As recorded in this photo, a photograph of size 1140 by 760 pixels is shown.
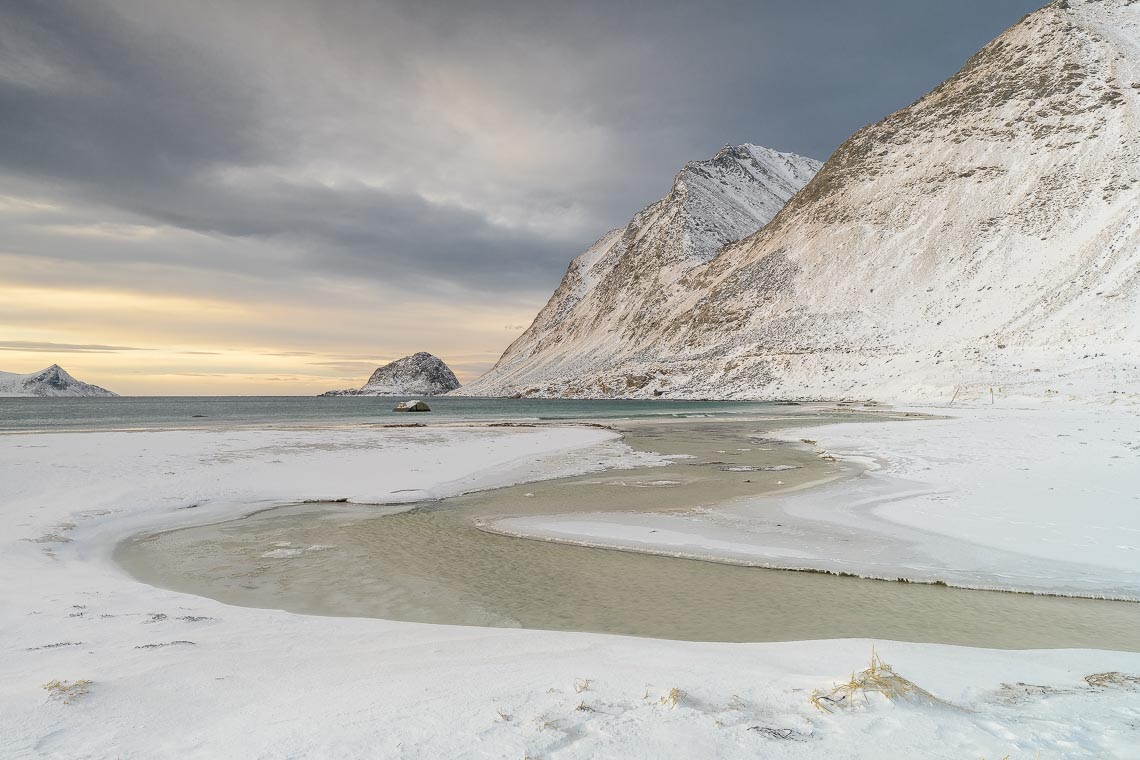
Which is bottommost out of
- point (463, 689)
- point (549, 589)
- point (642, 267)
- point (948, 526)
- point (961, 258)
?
point (549, 589)

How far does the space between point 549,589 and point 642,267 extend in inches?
5721

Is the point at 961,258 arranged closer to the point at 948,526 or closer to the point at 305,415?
the point at 305,415

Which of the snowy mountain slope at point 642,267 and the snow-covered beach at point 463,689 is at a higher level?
the snowy mountain slope at point 642,267

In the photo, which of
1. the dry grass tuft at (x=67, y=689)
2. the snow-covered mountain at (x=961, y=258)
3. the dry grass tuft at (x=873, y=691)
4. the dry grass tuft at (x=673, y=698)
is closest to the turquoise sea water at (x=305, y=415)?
the snow-covered mountain at (x=961, y=258)

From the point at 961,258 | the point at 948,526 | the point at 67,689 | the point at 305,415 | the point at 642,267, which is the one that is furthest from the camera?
the point at 642,267

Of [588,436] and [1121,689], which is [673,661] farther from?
[588,436]

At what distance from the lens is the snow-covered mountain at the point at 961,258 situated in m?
56.5

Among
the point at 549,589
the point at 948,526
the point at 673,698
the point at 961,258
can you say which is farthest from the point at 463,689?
the point at 961,258

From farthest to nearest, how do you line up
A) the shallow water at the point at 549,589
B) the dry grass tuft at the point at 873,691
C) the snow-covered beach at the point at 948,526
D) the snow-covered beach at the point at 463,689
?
the snow-covered beach at the point at 948,526, the shallow water at the point at 549,589, the dry grass tuft at the point at 873,691, the snow-covered beach at the point at 463,689

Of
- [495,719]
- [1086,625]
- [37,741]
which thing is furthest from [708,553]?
[37,741]

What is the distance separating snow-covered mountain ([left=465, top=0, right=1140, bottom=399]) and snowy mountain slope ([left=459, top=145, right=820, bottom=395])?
52.3ft

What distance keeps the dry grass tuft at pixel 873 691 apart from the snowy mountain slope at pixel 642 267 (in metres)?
108

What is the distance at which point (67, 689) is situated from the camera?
3.91 m

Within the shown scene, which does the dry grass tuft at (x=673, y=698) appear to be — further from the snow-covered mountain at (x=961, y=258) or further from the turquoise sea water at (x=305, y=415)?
the snow-covered mountain at (x=961, y=258)
